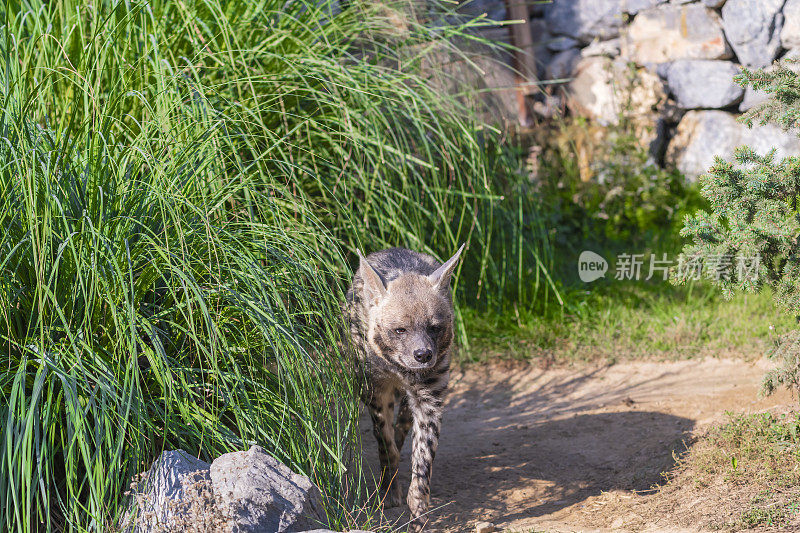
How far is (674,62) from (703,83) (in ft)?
1.28

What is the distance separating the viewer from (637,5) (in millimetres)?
8711

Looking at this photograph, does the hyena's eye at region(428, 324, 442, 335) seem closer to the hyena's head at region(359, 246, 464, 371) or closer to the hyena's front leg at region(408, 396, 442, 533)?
the hyena's head at region(359, 246, 464, 371)

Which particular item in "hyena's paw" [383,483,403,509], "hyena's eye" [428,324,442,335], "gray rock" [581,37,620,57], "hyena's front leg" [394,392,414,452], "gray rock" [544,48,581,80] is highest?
"gray rock" [581,37,620,57]

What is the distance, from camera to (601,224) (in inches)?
323

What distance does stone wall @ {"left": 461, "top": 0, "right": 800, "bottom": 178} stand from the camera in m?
7.96

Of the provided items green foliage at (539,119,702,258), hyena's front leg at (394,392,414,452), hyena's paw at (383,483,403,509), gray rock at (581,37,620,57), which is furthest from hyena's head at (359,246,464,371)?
gray rock at (581,37,620,57)

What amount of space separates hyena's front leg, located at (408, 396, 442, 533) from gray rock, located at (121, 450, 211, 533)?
3.84 feet

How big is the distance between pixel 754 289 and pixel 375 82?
7.83 feet

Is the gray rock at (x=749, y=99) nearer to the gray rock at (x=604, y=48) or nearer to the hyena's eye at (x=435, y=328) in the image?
the gray rock at (x=604, y=48)

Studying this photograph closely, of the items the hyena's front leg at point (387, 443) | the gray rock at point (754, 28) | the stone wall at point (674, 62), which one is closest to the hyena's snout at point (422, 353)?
the hyena's front leg at point (387, 443)

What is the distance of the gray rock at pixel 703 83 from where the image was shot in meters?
8.18

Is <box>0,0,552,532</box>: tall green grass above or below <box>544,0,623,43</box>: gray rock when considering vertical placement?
below

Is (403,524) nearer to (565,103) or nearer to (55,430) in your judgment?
(55,430)

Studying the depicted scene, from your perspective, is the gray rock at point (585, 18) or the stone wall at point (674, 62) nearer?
the stone wall at point (674, 62)
